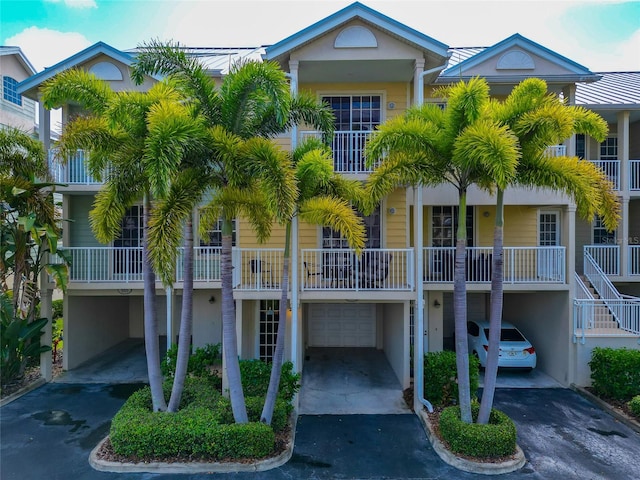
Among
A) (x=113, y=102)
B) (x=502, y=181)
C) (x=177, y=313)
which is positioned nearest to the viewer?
(x=502, y=181)

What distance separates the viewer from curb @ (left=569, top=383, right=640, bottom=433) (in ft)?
27.7

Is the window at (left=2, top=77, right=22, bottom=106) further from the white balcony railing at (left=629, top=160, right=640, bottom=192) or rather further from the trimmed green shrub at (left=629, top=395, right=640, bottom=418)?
the white balcony railing at (left=629, top=160, right=640, bottom=192)

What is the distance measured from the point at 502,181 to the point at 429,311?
6.65 m

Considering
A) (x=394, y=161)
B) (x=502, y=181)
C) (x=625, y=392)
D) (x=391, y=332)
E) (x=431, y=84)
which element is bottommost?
(x=625, y=392)

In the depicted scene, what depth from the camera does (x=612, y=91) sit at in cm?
1356

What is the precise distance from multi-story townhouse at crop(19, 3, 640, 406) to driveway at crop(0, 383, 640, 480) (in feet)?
6.22

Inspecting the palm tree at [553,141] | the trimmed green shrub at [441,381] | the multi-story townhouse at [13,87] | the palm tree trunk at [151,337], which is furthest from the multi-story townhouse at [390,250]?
the multi-story townhouse at [13,87]

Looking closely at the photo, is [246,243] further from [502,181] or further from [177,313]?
[502,181]

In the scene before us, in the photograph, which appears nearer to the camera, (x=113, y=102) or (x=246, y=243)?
(x=113, y=102)

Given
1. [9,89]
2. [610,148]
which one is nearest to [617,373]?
[610,148]

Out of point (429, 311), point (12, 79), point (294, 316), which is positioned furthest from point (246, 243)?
point (12, 79)

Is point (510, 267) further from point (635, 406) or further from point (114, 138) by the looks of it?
point (114, 138)

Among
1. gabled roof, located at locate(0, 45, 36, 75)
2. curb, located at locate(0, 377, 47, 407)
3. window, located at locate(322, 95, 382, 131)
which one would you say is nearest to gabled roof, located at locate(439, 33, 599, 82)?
window, located at locate(322, 95, 382, 131)

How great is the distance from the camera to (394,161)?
7695 mm
